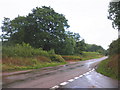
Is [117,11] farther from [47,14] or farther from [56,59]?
[47,14]

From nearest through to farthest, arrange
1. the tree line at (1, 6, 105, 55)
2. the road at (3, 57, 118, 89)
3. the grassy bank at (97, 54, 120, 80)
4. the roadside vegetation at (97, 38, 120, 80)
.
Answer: the road at (3, 57, 118, 89), the grassy bank at (97, 54, 120, 80), the roadside vegetation at (97, 38, 120, 80), the tree line at (1, 6, 105, 55)

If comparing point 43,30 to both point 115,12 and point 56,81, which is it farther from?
point 56,81

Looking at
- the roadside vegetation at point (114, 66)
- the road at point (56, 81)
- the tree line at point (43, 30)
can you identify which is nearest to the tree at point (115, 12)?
the roadside vegetation at point (114, 66)

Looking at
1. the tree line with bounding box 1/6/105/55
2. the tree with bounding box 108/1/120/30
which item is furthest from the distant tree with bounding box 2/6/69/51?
the tree with bounding box 108/1/120/30

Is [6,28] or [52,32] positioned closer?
[52,32]

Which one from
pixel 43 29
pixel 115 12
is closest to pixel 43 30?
pixel 43 29

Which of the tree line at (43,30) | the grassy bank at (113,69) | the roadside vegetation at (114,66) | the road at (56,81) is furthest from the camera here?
the tree line at (43,30)

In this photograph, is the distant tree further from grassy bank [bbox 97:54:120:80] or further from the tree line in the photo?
grassy bank [bbox 97:54:120:80]

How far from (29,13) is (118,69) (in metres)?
41.8

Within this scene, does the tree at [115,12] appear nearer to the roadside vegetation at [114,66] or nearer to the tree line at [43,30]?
the roadside vegetation at [114,66]

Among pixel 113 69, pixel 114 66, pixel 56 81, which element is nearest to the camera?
pixel 56 81

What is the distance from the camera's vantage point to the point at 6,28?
55.4m

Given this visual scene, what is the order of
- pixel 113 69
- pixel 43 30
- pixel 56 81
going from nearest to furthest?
pixel 56 81 < pixel 113 69 < pixel 43 30

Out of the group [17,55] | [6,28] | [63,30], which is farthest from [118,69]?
[6,28]
